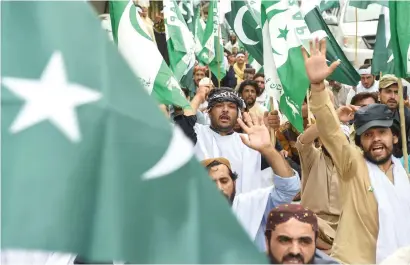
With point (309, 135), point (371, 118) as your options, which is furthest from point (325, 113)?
point (309, 135)

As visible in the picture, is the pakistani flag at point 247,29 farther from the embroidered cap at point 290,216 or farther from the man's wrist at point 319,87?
the embroidered cap at point 290,216

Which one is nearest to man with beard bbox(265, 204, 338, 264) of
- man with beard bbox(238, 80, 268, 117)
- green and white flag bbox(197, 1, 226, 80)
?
man with beard bbox(238, 80, 268, 117)

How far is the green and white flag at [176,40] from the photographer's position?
9383 millimetres

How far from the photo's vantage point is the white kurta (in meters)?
6.63

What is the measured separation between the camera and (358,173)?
508cm

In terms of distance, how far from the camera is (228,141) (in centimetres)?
693

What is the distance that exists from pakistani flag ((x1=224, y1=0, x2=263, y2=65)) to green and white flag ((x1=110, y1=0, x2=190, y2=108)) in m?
2.72

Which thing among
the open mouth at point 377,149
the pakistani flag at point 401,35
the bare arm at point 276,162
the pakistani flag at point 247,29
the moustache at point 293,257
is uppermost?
the pakistani flag at point 247,29

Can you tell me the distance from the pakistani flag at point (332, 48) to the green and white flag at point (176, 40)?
1.59m

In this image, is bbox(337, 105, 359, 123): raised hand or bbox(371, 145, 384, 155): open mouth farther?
bbox(337, 105, 359, 123): raised hand

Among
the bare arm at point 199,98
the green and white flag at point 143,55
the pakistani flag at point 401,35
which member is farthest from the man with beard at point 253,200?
the bare arm at point 199,98

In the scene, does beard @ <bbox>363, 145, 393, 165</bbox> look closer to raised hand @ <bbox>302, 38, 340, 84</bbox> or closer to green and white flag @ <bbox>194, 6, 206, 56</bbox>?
raised hand @ <bbox>302, 38, 340, 84</bbox>

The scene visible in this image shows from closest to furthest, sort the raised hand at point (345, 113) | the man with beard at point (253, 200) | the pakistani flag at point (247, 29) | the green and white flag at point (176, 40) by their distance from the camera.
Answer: the man with beard at point (253, 200)
the raised hand at point (345, 113)
the pakistani flag at point (247, 29)
the green and white flag at point (176, 40)

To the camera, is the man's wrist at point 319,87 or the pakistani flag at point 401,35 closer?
the man's wrist at point 319,87
